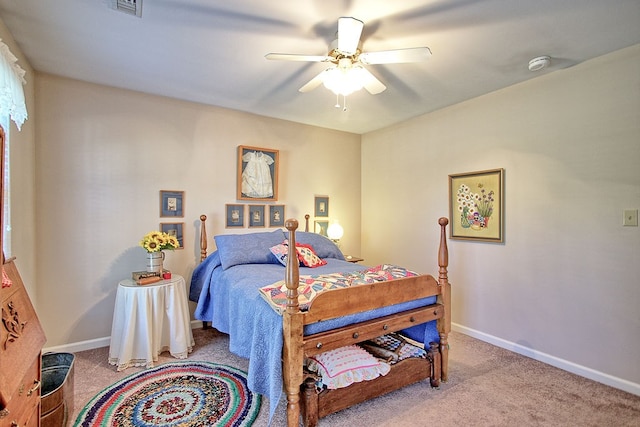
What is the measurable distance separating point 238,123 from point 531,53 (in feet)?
9.11

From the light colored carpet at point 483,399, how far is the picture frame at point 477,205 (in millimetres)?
1133

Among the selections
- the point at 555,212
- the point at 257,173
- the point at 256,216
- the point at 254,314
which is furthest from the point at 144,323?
the point at 555,212

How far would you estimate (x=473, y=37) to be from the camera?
2.09 m

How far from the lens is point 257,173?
3.68 meters

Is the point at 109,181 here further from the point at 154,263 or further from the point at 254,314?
the point at 254,314

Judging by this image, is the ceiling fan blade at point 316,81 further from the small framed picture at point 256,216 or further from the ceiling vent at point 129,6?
the small framed picture at point 256,216

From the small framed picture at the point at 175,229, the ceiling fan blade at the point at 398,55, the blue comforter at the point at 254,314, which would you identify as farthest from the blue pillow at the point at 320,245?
the ceiling fan blade at the point at 398,55

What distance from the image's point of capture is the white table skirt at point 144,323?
2.47m

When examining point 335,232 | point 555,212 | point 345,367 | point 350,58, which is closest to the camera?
point 345,367

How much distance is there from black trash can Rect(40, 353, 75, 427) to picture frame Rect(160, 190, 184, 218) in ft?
4.85

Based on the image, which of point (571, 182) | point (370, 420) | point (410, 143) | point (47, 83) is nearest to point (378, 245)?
point (410, 143)

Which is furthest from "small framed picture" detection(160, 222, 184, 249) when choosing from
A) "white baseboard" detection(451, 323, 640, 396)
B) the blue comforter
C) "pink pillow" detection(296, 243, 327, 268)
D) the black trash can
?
"white baseboard" detection(451, 323, 640, 396)

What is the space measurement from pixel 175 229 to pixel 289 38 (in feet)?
7.05

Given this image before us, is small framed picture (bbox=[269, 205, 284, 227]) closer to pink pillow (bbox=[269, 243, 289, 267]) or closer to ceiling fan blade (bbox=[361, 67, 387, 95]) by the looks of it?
pink pillow (bbox=[269, 243, 289, 267])
